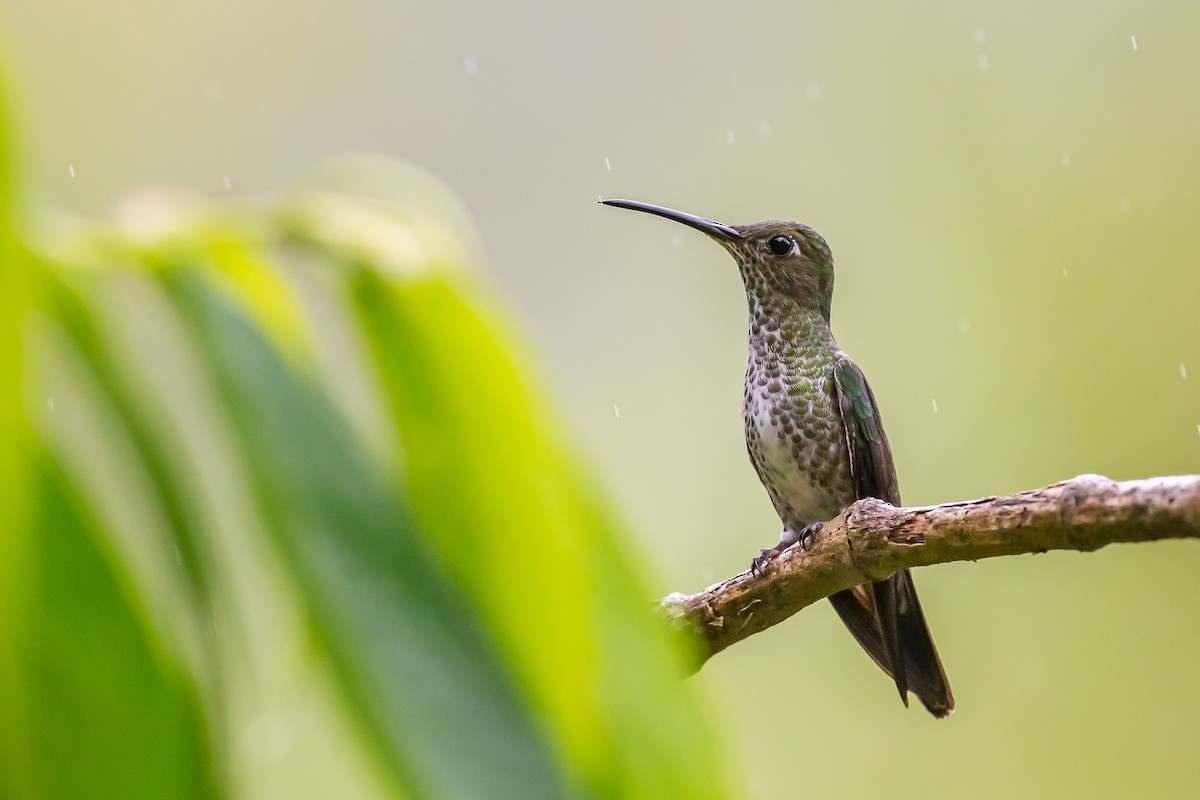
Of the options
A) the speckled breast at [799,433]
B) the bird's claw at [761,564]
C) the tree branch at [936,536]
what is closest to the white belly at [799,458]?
the speckled breast at [799,433]

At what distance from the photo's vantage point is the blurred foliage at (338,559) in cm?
24

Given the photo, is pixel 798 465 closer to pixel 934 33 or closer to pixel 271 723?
pixel 271 723

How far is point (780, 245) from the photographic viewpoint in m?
1.79

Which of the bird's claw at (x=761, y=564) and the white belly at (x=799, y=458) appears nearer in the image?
the bird's claw at (x=761, y=564)

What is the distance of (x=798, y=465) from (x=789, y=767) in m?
2.31

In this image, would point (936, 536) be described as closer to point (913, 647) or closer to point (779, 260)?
point (913, 647)

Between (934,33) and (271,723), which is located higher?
(934,33)

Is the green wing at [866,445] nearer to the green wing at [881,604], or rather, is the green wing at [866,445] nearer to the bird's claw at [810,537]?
the green wing at [881,604]

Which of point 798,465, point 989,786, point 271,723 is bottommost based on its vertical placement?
point 989,786

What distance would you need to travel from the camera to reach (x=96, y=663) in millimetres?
252

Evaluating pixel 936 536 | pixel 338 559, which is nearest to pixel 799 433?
pixel 936 536

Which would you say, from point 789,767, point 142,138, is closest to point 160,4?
point 142,138

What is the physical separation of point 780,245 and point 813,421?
305mm

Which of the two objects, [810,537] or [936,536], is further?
[810,537]
